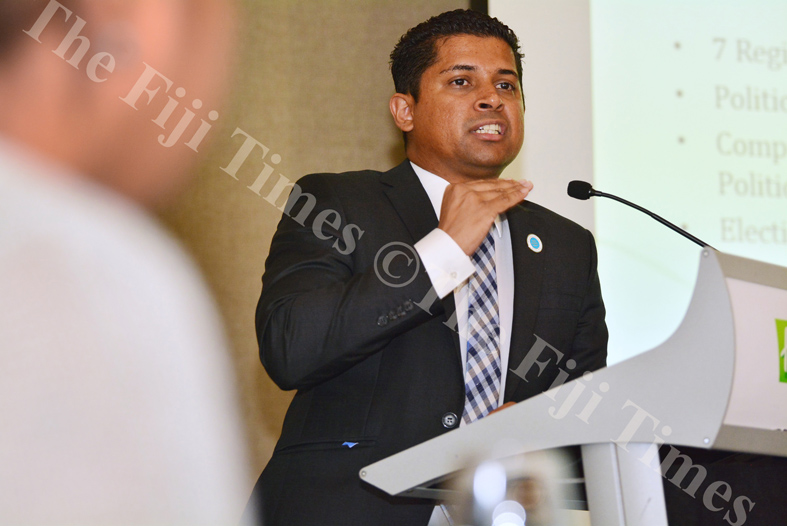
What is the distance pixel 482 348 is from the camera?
1844mm

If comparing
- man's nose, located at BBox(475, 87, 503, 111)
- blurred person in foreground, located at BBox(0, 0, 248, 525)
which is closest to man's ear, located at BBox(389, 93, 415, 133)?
man's nose, located at BBox(475, 87, 503, 111)

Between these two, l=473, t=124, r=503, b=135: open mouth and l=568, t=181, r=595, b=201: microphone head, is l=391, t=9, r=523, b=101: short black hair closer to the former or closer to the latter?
l=473, t=124, r=503, b=135: open mouth

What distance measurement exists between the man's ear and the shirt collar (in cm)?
16

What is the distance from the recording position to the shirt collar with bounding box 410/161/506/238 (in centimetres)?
213

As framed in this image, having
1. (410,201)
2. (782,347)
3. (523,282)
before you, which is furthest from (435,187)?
(782,347)

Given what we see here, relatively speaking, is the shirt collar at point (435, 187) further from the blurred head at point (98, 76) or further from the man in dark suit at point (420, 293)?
the blurred head at point (98, 76)

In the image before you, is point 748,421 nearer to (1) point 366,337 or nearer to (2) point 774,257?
(1) point 366,337

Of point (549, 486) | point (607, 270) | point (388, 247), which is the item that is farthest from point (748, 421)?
point (607, 270)

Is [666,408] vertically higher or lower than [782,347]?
lower

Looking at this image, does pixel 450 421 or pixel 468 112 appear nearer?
pixel 450 421

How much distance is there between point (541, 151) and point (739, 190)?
0.67m

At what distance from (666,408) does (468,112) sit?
1337mm

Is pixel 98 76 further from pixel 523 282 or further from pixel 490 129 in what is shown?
pixel 490 129

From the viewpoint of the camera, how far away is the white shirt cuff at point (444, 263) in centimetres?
161
